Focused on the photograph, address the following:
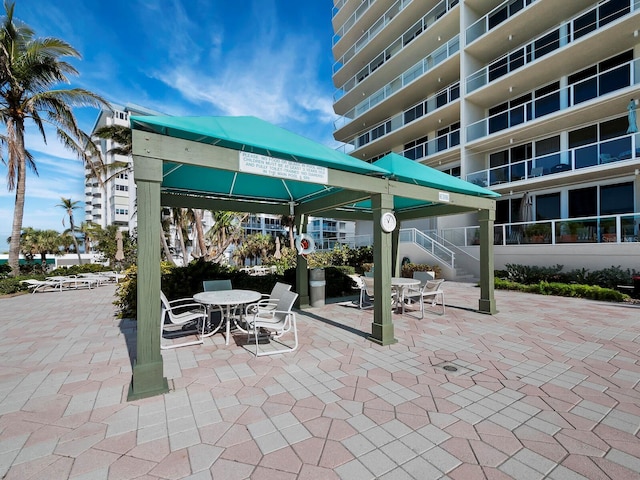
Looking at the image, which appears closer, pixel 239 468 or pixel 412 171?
pixel 239 468

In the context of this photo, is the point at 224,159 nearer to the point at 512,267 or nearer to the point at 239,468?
the point at 239,468

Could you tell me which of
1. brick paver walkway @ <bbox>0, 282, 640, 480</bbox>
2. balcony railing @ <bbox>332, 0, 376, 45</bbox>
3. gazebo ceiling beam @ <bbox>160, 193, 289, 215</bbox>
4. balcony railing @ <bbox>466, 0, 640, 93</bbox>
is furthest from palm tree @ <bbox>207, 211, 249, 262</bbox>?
balcony railing @ <bbox>332, 0, 376, 45</bbox>

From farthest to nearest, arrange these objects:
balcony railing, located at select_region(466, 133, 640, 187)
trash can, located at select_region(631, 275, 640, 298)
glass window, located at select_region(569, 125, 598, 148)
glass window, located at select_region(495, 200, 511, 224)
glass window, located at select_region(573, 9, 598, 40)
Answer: glass window, located at select_region(495, 200, 511, 224) < glass window, located at select_region(569, 125, 598, 148) < glass window, located at select_region(573, 9, 598, 40) < balcony railing, located at select_region(466, 133, 640, 187) < trash can, located at select_region(631, 275, 640, 298)

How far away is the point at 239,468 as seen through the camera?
216cm

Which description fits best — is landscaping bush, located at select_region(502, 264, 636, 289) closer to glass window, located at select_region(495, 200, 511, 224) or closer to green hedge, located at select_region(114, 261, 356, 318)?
glass window, located at select_region(495, 200, 511, 224)

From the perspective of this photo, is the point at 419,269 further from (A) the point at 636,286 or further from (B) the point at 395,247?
(A) the point at 636,286

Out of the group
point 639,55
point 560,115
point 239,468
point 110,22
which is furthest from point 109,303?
point 639,55

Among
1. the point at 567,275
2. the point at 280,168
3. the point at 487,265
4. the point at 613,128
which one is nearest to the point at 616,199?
the point at 613,128

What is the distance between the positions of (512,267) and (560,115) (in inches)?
283

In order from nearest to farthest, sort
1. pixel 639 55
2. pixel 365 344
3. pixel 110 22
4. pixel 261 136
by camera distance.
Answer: pixel 261 136 → pixel 365 344 → pixel 110 22 → pixel 639 55

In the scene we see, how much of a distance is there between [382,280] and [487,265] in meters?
3.78

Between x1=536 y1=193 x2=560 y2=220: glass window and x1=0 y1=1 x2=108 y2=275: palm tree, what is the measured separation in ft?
70.8

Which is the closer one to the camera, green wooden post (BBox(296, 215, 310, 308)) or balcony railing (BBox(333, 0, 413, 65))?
green wooden post (BBox(296, 215, 310, 308))

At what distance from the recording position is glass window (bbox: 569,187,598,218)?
1274cm
